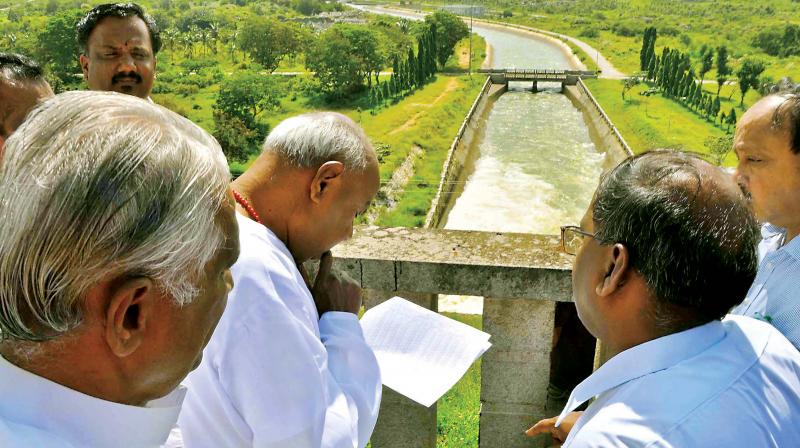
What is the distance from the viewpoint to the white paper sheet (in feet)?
7.95

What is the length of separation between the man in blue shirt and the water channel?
1438cm

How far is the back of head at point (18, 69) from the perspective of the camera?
3145mm

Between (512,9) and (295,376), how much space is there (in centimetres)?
13747

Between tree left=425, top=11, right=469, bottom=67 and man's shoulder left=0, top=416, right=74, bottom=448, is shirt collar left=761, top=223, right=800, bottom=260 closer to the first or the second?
man's shoulder left=0, top=416, right=74, bottom=448

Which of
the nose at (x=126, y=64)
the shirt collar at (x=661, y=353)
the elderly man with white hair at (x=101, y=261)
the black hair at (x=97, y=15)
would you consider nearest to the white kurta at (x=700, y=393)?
the shirt collar at (x=661, y=353)

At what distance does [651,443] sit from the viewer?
1453mm

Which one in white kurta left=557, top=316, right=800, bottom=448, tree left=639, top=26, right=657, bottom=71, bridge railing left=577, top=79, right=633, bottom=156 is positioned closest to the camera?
white kurta left=557, top=316, right=800, bottom=448

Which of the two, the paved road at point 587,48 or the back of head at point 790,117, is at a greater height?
the back of head at point 790,117

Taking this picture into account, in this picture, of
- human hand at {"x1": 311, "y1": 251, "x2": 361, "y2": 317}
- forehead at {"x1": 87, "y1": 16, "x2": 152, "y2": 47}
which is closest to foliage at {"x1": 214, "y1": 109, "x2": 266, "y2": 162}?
forehead at {"x1": 87, "y1": 16, "x2": 152, "y2": 47}

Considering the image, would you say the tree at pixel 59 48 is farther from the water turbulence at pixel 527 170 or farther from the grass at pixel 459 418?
the grass at pixel 459 418

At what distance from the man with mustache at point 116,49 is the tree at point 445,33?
204 ft

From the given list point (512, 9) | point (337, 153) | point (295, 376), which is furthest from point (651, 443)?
point (512, 9)

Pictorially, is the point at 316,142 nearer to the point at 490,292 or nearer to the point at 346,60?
the point at 490,292

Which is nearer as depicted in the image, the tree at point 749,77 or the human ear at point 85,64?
the human ear at point 85,64
